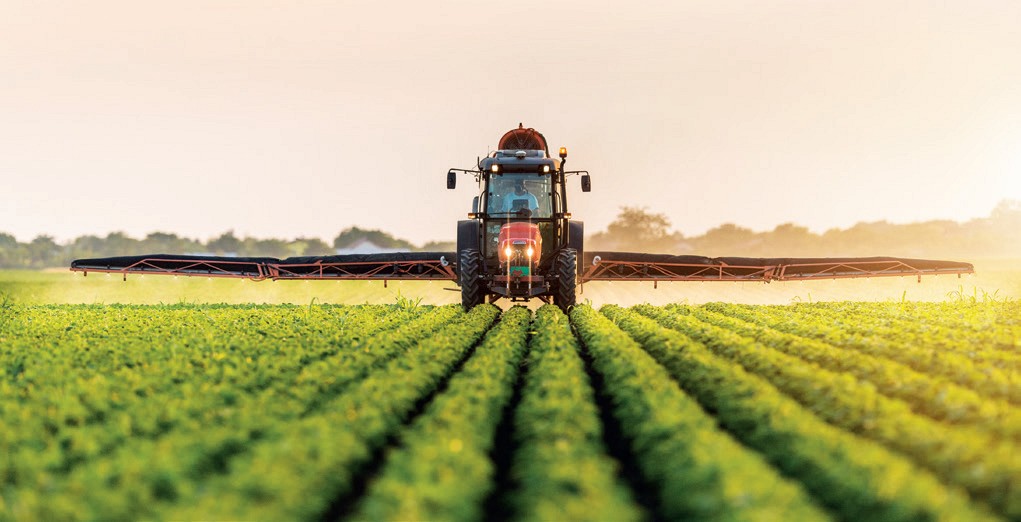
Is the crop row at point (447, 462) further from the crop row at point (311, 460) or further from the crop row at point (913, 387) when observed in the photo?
the crop row at point (913, 387)

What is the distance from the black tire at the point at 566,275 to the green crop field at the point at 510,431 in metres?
6.39

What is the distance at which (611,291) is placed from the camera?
2427 centimetres

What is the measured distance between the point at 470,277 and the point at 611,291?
752 centimetres

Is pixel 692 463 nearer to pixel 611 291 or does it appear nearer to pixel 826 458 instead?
pixel 826 458

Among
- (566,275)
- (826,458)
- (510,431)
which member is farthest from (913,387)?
(566,275)

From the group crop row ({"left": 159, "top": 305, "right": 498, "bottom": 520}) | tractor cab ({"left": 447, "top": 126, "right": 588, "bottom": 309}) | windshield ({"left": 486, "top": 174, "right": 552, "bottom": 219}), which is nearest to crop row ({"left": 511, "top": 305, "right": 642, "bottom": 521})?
crop row ({"left": 159, "top": 305, "right": 498, "bottom": 520})

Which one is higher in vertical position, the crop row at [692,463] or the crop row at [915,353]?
the crop row at [915,353]

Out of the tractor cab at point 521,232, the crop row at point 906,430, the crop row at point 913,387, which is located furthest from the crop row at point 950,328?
the tractor cab at point 521,232

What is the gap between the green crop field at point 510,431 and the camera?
179 inches

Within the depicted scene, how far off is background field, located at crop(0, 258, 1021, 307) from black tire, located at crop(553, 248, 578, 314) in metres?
4.83

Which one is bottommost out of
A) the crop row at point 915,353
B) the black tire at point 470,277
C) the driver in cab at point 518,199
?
the crop row at point 915,353

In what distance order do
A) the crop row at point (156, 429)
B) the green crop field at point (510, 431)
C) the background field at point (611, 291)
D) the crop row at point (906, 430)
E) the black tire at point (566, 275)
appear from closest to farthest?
the green crop field at point (510, 431) < the crop row at point (156, 429) < the crop row at point (906, 430) < the black tire at point (566, 275) < the background field at point (611, 291)

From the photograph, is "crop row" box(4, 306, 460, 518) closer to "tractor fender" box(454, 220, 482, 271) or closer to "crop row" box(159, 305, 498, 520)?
"crop row" box(159, 305, 498, 520)

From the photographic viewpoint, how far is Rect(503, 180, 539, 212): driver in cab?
17719mm
